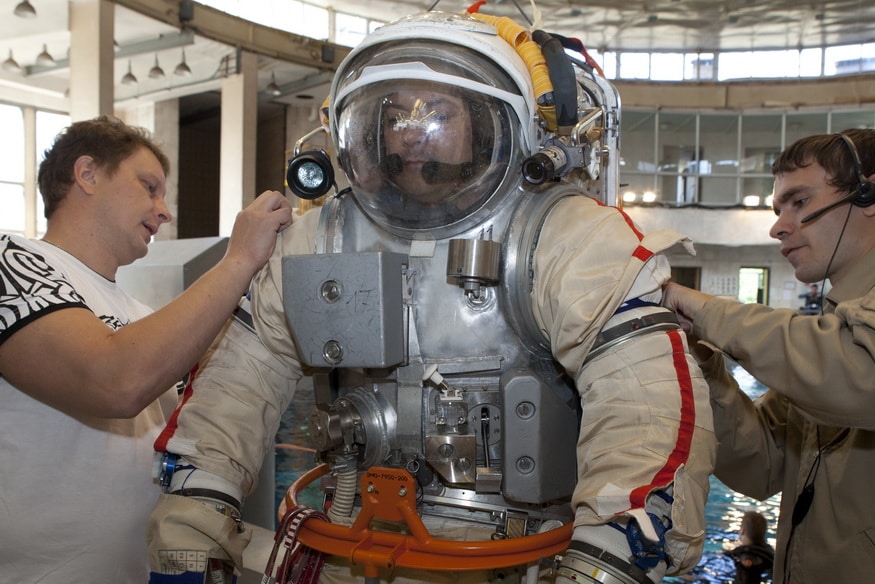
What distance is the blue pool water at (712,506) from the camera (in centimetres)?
474

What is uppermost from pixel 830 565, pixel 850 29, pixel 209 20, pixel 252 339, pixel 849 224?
pixel 850 29

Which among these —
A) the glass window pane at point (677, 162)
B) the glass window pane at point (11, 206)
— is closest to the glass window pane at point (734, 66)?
the glass window pane at point (677, 162)

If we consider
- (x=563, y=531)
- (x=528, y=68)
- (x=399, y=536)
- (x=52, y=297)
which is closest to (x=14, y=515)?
(x=52, y=297)

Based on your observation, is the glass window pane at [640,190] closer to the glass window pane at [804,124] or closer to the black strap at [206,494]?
the glass window pane at [804,124]

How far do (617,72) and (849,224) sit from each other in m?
16.1

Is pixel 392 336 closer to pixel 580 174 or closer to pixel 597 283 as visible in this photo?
pixel 597 283

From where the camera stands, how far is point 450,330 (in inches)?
63.4

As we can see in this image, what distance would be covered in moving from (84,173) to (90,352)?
65 cm

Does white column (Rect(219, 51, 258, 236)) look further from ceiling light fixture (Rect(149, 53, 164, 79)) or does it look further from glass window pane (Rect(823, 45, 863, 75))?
glass window pane (Rect(823, 45, 863, 75))

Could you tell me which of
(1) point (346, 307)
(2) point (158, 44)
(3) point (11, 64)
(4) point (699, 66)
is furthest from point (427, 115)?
(4) point (699, 66)

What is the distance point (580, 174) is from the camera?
2.05 metres

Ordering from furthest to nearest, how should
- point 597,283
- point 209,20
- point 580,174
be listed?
point 209,20 → point 580,174 → point 597,283

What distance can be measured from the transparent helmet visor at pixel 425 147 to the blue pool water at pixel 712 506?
8.34ft

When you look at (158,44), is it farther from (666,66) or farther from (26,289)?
(666,66)
